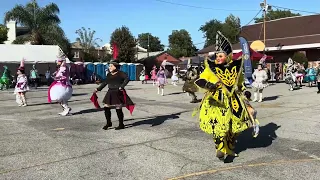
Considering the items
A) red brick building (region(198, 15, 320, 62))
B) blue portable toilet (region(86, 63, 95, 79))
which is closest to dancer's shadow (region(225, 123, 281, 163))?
red brick building (region(198, 15, 320, 62))

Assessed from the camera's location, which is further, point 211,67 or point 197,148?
point 197,148

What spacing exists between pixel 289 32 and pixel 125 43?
2595 centimetres

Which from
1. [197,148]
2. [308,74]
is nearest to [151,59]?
[308,74]

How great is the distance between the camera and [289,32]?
40.9 meters

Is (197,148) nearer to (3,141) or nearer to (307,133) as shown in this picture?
(307,133)

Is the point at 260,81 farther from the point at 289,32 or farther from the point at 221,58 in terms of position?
the point at 289,32

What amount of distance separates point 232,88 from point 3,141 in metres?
4.75

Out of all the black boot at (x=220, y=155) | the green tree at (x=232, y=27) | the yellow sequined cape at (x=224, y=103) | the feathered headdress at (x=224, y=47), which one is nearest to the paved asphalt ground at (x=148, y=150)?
the black boot at (x=220, y=155)

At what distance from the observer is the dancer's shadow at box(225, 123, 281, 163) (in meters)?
7.14

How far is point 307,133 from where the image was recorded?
875cm

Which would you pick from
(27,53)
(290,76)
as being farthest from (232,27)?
(290,76)

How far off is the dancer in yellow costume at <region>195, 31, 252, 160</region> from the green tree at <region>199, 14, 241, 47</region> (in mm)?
50020

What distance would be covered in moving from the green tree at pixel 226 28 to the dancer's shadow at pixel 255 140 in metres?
47.5

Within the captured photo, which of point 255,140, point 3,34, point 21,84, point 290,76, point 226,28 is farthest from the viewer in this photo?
point 226,28
